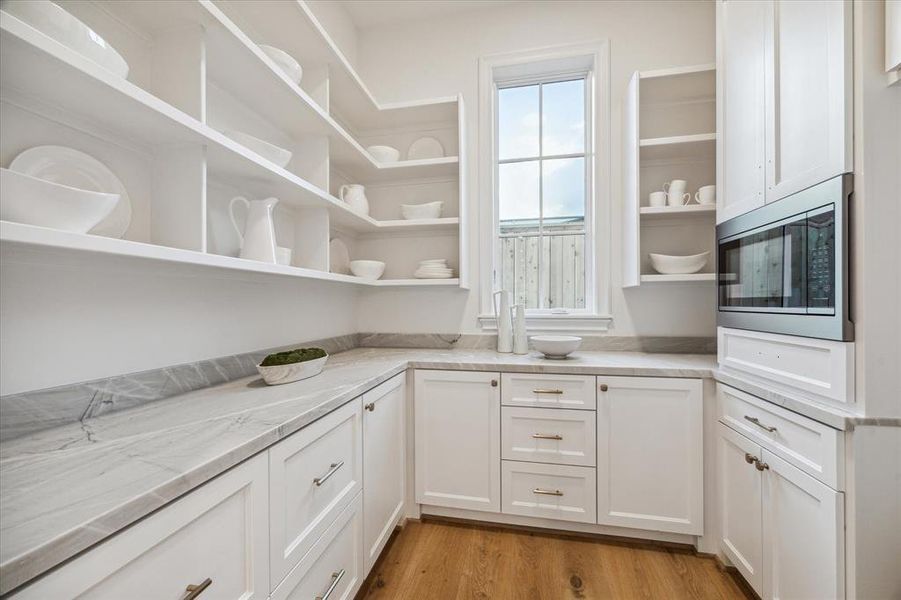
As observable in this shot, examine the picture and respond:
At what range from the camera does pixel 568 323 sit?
7.54 ft

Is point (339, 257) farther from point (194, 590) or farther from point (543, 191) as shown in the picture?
point (194, 590)

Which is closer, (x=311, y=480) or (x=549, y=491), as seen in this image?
(x=311, y=480)

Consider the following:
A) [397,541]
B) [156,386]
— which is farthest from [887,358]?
[156,386]

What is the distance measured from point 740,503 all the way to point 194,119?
2.34 metres

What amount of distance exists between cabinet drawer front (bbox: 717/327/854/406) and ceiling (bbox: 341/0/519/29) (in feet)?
7.97

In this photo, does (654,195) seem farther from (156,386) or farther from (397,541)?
(156,386)

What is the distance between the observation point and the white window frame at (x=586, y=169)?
2.28 m

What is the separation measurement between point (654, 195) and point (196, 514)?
7.82 ft

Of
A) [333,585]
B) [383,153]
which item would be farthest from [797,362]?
[383,153]

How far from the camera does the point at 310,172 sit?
5.90 ft

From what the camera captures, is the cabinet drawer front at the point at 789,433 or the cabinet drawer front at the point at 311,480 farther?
the cabinet drawer front at the point at 789,433

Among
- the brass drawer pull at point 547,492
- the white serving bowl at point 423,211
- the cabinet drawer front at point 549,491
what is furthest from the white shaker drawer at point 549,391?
the white serving bowl at point 423,211

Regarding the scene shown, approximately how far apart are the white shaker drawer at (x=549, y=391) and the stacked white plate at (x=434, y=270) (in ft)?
2.64

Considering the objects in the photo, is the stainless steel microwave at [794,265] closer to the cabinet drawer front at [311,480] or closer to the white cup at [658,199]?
the white cup at [658,199]
